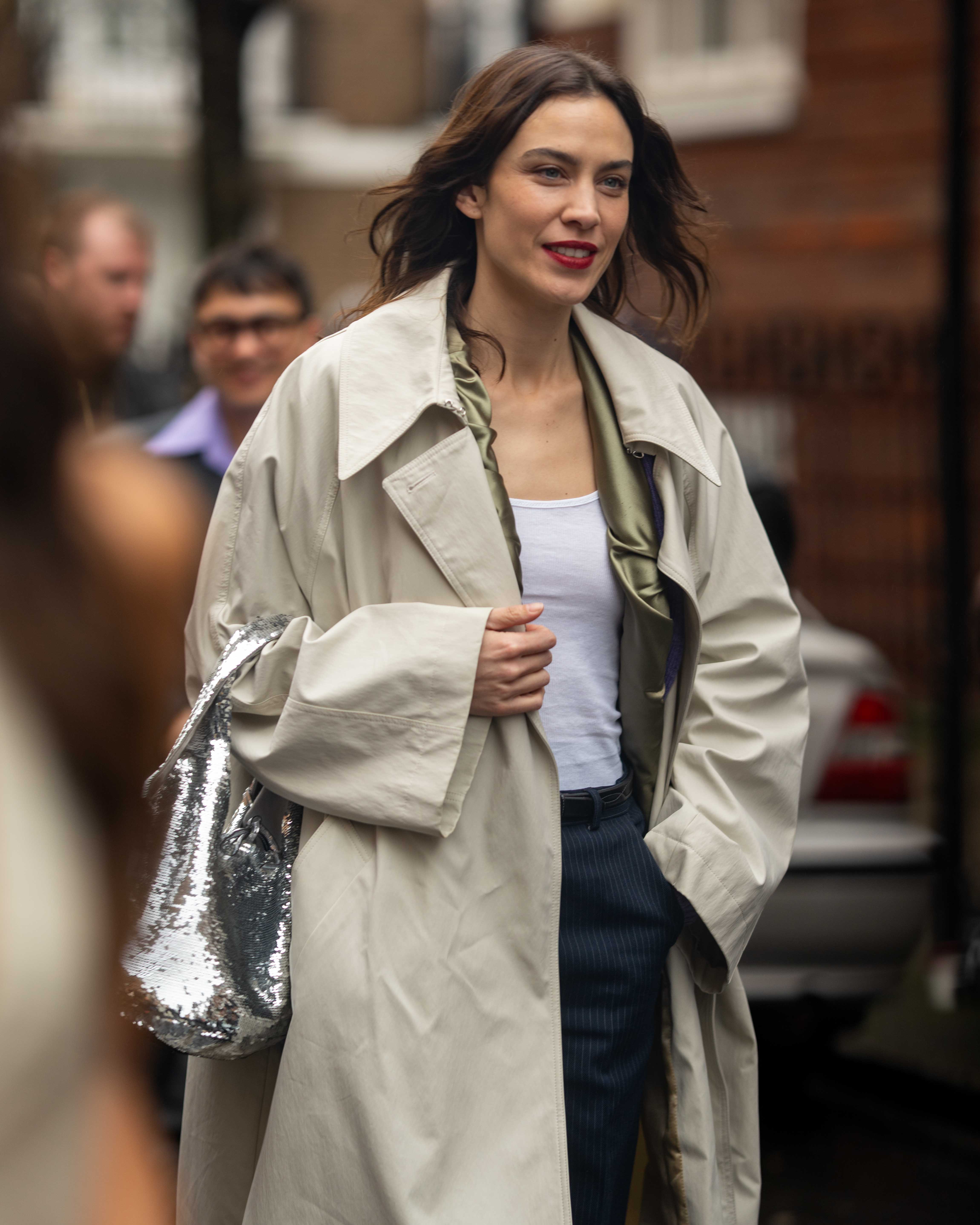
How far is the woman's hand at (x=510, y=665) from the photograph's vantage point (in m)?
2.54

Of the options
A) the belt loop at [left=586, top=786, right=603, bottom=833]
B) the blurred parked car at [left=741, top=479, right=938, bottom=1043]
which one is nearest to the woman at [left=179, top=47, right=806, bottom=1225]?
the belt loop at [left=586, top=786, right=603, bottom=833]

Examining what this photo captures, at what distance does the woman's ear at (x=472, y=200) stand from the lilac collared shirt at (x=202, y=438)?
58.8 inches

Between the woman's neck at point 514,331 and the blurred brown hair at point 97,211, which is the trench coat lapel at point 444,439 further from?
the blurred brown hair at point 97,211

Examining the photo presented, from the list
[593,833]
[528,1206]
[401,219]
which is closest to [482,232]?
[401,219]

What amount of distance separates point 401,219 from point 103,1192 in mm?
2119

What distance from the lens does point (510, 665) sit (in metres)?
2.54

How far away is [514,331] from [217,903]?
1085mm

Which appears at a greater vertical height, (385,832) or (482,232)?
(482,232)

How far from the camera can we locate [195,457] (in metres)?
4.24

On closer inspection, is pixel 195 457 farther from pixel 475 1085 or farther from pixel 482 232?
pixel 475 1085

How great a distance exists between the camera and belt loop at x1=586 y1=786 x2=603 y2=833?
8.80ft

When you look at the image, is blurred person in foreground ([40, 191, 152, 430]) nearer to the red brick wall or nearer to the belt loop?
the belt loop

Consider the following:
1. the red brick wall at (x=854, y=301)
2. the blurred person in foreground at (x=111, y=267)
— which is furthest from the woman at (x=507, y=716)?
the red brick wall at (x=854, y=301)

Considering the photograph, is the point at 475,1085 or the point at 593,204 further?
the point at 593,204
